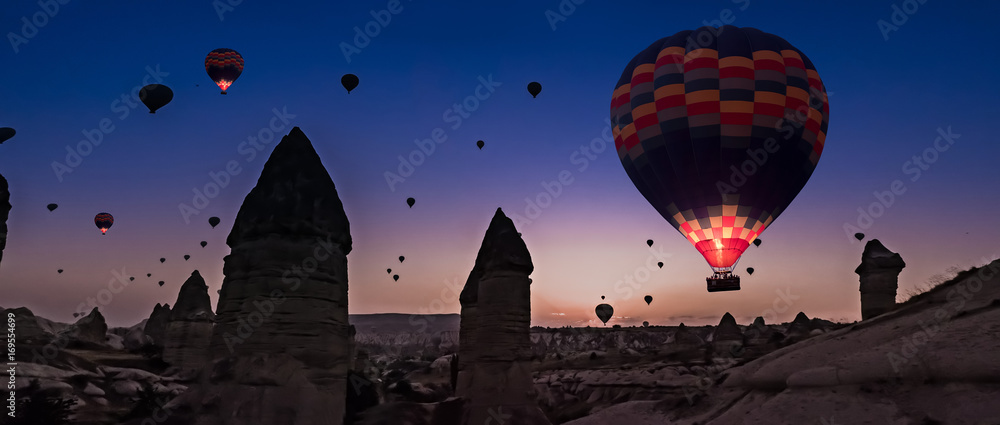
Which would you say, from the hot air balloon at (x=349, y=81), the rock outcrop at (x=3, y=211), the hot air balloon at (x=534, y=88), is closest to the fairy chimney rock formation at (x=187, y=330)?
the hot air balloon at (x=349, y=81)

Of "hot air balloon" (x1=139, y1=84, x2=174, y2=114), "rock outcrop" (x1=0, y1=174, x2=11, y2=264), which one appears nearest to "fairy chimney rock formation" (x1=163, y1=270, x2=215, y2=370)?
"hot air balloon" (x1=139, y1=84, x2=174, y2=114)

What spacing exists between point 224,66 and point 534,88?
54.3ft

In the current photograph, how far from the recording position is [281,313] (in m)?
9.30

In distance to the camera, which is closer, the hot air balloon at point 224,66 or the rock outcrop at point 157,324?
the hot air balloon at point 224,66

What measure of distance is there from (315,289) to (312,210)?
1329mm

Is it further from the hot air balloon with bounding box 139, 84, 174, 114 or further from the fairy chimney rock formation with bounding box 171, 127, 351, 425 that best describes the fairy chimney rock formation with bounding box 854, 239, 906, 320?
the hot air balloon with bounding box 139, 84, 174, 114

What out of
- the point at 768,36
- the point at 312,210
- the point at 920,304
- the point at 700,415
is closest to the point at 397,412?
the point at 312,210

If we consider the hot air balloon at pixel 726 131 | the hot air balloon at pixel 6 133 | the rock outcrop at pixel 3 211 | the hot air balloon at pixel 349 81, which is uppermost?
the hot air balloon at pixel 349 81

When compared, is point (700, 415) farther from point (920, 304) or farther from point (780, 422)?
point (920, 304)

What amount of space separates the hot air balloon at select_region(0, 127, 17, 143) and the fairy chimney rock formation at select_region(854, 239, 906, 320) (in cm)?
3303

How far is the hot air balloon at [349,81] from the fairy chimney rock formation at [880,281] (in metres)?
27.3

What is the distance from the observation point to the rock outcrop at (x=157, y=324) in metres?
54.5

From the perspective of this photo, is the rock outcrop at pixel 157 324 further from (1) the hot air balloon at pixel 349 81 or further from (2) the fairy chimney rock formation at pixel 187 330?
(1) the hot air balloon at pixel 349 81

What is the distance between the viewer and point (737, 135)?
26.2 m
